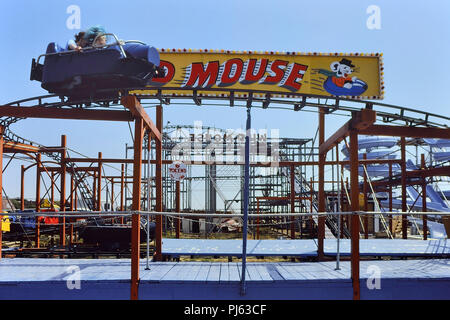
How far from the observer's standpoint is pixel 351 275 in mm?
6121

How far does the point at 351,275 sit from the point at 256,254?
3.11 metres

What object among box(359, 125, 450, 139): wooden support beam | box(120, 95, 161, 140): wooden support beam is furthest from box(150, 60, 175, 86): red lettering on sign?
box(359, 125, 450, 139): wooden support beam

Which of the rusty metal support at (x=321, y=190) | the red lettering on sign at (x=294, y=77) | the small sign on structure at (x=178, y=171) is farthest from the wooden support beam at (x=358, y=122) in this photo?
the small sign on structure at (x=178, y=171)

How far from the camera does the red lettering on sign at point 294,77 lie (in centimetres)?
823

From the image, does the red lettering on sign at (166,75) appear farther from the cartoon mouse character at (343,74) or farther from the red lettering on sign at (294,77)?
the cartoon mouse character at (343,74)

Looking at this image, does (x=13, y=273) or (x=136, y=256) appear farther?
(x=13, y=273)

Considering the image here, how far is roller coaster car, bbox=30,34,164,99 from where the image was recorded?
6.22 m

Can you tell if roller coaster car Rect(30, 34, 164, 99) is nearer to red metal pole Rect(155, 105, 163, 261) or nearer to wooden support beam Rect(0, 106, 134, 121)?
wooden support beam Rect(0, 106, 134, 121)

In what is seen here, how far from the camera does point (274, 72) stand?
8.17 meters

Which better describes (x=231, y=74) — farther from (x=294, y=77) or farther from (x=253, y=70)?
(x=294, y=77)
